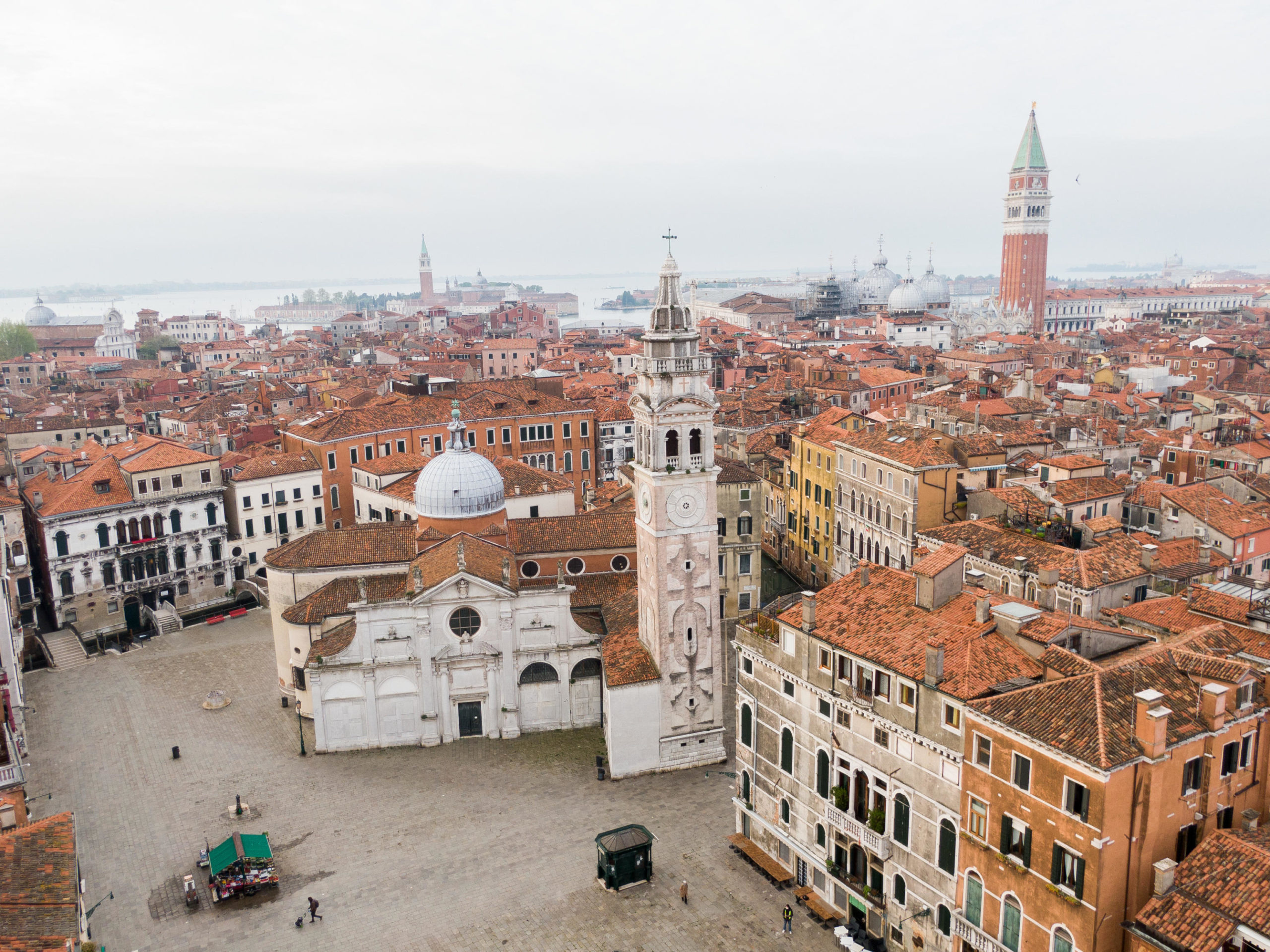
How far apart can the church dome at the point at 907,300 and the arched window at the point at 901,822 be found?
142812mm

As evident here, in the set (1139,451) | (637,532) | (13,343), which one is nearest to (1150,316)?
(1139,451)

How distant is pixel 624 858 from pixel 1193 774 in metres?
15.8

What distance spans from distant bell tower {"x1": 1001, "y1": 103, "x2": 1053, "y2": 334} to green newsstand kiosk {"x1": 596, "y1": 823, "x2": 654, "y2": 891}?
136 m

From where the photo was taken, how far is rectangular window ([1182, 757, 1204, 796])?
804 inches

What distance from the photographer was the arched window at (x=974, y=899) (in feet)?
74.2

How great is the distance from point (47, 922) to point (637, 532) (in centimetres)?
2290

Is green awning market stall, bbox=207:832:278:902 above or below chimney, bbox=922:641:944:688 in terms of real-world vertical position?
below

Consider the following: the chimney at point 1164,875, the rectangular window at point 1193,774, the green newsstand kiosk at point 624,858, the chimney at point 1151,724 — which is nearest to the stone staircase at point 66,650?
the green newsstand kiosk at point 624,858

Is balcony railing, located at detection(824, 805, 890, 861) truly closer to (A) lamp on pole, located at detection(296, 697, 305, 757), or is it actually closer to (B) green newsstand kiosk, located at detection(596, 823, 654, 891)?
(B) green newsstand kiosk, located at detection(596, 823, 654, 891)

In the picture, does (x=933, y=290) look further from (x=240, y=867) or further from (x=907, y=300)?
(x=240, y=867)

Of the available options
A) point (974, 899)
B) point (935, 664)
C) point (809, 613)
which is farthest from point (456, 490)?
point (974, 899)

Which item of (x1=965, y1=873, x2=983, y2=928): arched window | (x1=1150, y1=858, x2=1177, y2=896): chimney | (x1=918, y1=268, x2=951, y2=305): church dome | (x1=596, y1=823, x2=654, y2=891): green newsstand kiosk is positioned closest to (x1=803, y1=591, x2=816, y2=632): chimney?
(x1=965, y1=873, x2=983, y2=928): arched window

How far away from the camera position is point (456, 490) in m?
41.7

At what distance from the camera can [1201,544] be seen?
38188 millimetres
